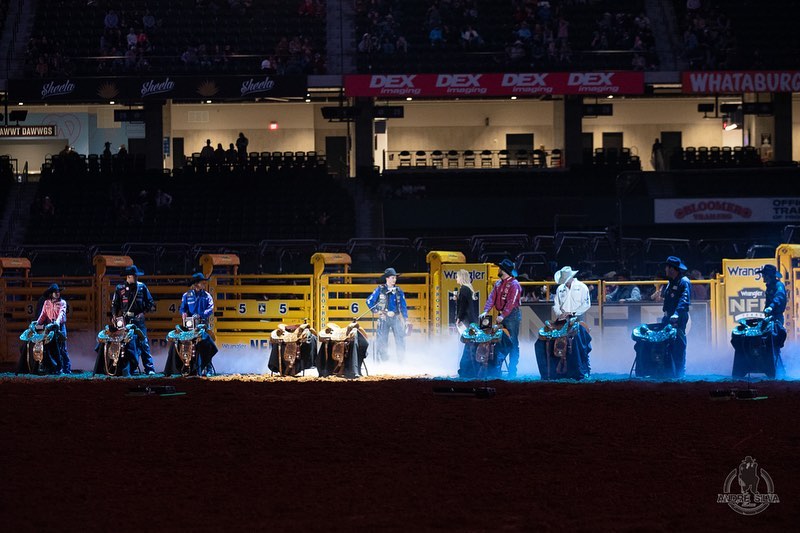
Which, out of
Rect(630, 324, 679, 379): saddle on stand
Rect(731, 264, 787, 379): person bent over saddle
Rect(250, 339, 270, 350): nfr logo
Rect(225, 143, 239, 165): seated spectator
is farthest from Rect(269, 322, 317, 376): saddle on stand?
Rect(225, 143, 239, 165): seated spectator

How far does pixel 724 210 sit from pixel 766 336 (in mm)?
18809

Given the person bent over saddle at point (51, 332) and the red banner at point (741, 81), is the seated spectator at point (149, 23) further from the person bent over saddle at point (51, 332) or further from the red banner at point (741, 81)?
the person bent over saddle at point (51, 332)

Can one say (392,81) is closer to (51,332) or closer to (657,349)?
(51,332)

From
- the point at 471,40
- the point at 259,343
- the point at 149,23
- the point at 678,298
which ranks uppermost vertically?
the point at 149,23

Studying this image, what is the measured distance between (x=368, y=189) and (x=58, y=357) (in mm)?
17231

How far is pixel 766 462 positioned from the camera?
36.4 ft

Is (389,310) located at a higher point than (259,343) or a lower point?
higher

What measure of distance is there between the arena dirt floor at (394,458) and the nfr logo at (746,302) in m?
3.70

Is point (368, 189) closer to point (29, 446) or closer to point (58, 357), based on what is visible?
point (58, 357)

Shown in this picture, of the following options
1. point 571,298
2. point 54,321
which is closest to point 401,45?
point 54,321

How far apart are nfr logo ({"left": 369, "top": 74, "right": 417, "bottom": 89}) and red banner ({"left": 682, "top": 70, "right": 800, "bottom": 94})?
28.4ft

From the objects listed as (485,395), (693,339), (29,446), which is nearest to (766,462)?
(485,395)

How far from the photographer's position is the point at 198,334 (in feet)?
66.4

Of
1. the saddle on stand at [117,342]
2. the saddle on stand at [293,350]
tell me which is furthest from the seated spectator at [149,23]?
the saddle on stand at [293,350]
